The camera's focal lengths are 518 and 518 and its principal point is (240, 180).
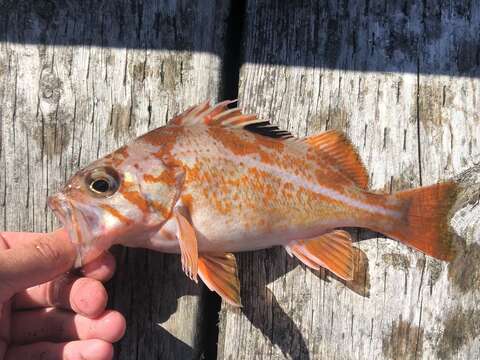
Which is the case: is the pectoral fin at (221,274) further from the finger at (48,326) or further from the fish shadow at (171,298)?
the finger at (48,326)

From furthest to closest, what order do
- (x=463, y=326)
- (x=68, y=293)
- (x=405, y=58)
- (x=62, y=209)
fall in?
(x=405, y=58) < (x=463, y=326) < (x=68, y=293) < (x=62, y=209)

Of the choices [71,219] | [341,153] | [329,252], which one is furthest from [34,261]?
[341,153]

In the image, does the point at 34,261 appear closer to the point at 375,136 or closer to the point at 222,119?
the point at 222,119

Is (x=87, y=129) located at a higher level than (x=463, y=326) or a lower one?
higher

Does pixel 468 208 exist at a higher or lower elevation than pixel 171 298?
higher

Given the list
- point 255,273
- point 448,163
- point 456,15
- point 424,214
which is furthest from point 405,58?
point 255,273

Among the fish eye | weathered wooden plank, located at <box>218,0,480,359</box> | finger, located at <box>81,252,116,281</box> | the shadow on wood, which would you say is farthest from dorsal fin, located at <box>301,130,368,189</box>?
finger, located at <box>81,252,116,281</box>

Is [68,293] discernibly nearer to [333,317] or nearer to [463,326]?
[333,317]
